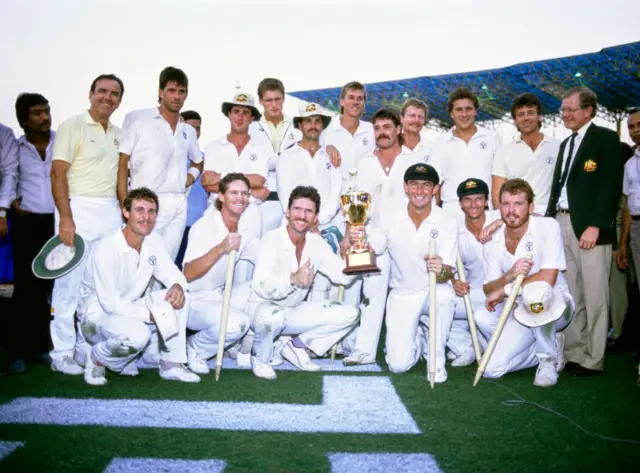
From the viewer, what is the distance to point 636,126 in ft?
21.5

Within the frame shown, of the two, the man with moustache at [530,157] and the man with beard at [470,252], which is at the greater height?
the man with moustache at [530,157]

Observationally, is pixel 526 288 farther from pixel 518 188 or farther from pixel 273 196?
pixel 273 196

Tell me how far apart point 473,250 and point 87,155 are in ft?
12.4

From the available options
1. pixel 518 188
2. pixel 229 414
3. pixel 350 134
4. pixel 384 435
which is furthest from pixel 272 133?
pixel 384 435

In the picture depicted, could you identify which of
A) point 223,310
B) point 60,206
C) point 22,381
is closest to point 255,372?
point 223,310

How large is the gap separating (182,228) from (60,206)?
117 centimetres

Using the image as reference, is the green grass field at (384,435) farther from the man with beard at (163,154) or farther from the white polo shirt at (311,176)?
the white polo shirt at (311,176)

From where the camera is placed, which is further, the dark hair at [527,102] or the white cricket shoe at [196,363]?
the dark hair at [527,102]

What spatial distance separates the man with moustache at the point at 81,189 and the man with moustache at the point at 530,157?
3.78 meters

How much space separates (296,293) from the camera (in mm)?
5719

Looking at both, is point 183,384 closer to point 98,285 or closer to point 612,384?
point 98,285

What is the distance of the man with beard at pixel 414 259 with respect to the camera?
5.64m

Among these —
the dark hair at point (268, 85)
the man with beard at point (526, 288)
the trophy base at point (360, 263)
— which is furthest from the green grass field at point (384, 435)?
the dark hair at point (268, 85)

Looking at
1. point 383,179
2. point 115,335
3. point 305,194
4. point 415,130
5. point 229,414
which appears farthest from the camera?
point 415,130
